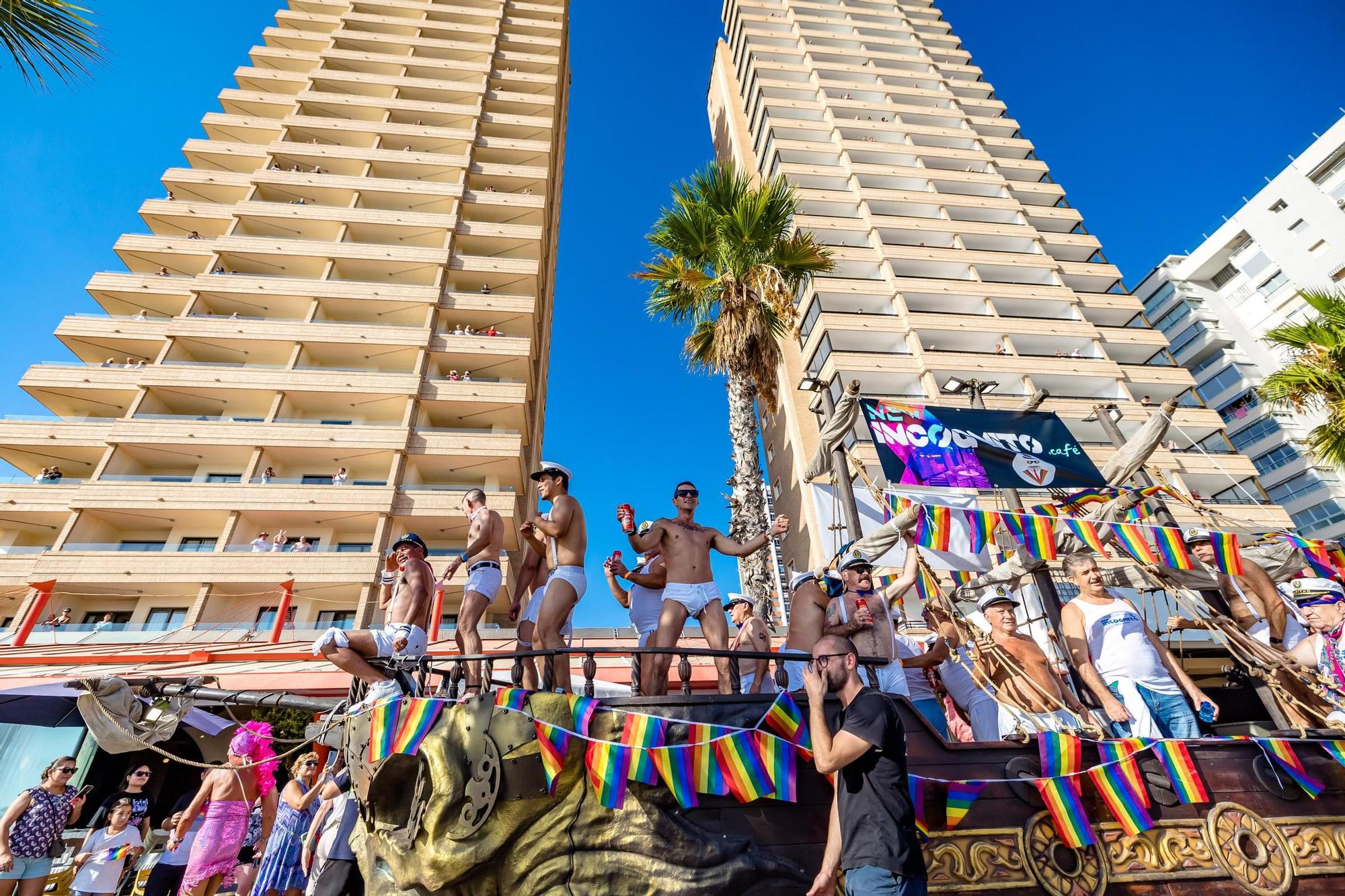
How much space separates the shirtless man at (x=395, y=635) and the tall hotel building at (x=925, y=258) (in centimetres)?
1436

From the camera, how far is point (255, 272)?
26094mm

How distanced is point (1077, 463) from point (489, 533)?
928 cm

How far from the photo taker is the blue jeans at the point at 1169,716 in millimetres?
4465

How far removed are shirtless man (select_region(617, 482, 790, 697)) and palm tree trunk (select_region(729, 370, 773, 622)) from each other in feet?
10.7

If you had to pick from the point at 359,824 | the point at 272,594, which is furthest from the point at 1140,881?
the point at 272,594

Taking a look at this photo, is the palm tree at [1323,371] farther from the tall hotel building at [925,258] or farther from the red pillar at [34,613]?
the red pillar at [34,613]

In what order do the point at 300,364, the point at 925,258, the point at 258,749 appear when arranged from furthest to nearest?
1. the point at 925,258
2. the point at 300,364
3. the point at 258,749

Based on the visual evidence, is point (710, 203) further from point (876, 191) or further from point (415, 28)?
point (415, 28)

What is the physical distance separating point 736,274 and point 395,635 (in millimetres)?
9735

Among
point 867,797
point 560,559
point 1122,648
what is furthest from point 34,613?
point 1122,648

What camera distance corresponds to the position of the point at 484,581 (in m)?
5.32

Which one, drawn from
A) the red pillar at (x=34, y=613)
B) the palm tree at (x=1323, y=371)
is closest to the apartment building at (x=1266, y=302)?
the palm tree at (x=1323, y=371)

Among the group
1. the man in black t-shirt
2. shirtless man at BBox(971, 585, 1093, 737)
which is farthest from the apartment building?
the man in black t-shirt

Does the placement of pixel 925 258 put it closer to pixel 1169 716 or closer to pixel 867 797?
pixel 1169 716
